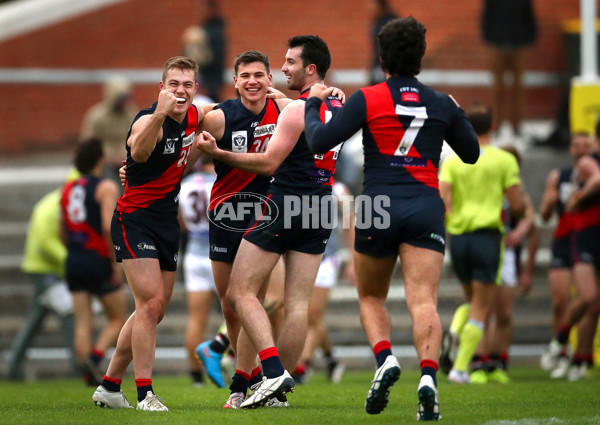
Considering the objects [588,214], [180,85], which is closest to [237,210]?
[180,85]

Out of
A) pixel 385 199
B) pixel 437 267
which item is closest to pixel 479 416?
pixel 437 267

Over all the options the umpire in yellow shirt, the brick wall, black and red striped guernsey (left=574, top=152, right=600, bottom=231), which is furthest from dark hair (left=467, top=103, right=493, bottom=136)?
the brick wall

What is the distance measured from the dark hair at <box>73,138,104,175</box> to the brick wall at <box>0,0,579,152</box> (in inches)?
318

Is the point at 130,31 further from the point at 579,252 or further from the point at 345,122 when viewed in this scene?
the point at 345,122

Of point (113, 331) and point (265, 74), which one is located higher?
point (265, 74)

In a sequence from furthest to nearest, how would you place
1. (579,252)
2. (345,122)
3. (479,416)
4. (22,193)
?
1. (22,193)
2. (579,252)
3. (479,416)
4. (345,122)

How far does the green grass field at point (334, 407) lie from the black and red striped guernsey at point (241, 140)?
159cm

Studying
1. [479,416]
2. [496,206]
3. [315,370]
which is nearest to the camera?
[479,416]

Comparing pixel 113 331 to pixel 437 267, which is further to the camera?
pixel 113 331

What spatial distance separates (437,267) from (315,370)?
815cm

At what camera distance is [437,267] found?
6.82m

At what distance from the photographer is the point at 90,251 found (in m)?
12.2

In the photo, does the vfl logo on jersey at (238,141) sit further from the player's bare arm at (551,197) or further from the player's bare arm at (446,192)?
the player's bare arm at (551,197)

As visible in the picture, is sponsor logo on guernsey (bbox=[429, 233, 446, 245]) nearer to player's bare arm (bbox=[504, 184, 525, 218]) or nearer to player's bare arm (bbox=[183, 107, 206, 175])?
player's bare arm (bbox=[183, 107, 206, 175])
